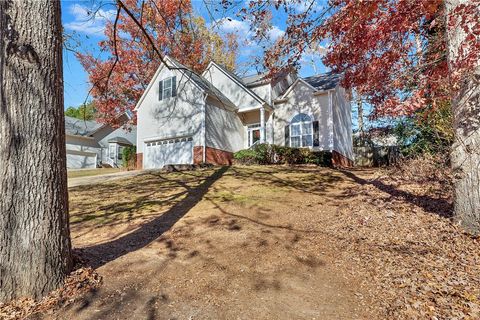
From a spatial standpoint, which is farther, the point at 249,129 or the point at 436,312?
the point at 249,129

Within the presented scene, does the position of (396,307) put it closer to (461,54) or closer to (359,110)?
(461,54)

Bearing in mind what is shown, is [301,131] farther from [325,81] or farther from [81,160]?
[81,160]

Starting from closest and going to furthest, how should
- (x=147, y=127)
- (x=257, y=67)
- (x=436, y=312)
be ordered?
Result: (x=436, y=312) → (x=257, y=67) → (x=147, y=127)

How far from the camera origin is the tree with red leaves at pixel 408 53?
14.7 feet

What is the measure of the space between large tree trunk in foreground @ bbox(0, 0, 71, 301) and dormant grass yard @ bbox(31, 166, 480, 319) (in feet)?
1.95

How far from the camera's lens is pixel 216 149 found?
1652 centimetres

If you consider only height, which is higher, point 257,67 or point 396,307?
point 257,67

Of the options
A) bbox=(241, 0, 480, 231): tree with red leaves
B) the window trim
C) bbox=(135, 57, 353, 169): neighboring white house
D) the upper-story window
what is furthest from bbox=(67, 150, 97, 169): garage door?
bbox=(241, 0, 480, 231): tree with red leaves

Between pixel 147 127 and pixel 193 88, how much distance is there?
4.03 metres

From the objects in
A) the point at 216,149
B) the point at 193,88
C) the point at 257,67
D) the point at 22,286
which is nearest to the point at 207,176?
the point at 257,67

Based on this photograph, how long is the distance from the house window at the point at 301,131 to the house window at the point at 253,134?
2089mm

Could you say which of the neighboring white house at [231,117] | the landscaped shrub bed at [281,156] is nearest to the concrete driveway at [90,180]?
the neighboring white house at [231,117]

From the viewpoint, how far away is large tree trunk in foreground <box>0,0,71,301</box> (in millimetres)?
3090

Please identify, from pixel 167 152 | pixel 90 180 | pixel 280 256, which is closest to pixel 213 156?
pixel 167 152
